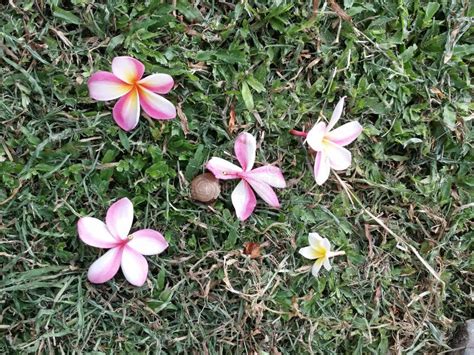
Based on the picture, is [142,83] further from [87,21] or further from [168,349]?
[168,349]

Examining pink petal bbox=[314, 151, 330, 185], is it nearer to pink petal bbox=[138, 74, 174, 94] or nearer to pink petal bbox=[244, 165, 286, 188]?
pink petal bbox=[244, 165, 286, 188]

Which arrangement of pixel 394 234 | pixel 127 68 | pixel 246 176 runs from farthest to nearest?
1. pixel 394 234
2. pixel 246 176
3. pixel 127 68

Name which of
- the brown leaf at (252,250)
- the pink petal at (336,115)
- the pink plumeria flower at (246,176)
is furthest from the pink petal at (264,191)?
the pink petal at (336,115)

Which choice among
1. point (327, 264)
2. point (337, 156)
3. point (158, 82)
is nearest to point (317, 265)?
point (327, 264)

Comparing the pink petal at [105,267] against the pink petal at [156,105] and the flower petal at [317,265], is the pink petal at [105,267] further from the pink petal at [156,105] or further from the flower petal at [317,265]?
the flower petal at [317,265]

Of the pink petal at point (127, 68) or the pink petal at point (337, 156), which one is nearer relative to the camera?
the pink petal at point (127, 68)

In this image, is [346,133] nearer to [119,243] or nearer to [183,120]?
[183,120]

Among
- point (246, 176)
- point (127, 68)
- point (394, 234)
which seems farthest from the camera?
point (394, 234)

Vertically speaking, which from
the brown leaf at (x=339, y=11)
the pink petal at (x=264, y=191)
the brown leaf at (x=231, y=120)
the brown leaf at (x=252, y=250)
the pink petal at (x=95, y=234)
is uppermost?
the brown leaf at (x=339, y=11)
